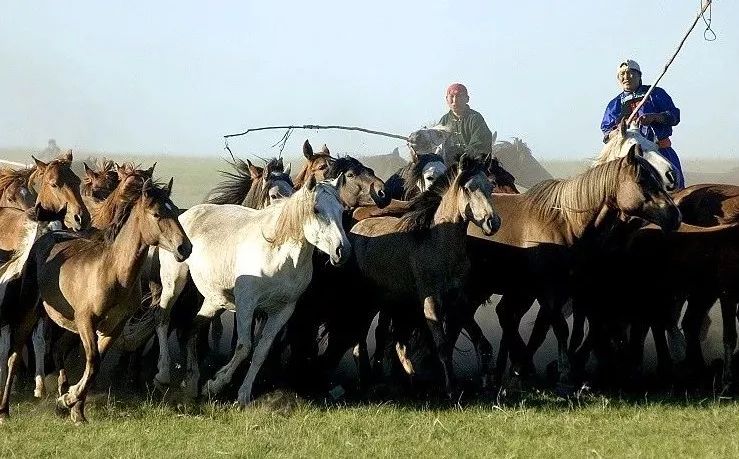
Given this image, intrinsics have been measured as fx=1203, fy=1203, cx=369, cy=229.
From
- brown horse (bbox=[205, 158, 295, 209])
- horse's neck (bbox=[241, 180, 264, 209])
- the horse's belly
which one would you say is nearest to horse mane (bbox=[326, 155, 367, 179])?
brown horse (bbox=[205, 158, 295, 209])

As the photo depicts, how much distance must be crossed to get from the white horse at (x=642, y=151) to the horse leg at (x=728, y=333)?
1080 millimetres

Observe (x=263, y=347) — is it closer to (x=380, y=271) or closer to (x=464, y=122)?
(x=380, y=271)

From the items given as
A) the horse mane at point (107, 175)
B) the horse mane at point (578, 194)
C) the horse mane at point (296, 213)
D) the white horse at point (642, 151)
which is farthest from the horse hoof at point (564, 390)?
the horse mane at point (107, 175)

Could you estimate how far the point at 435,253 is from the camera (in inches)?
398

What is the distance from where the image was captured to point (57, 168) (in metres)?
11.7

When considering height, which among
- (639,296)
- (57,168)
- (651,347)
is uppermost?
(57,168)

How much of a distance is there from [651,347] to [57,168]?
6.87 m

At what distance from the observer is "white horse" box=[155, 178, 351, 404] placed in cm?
957

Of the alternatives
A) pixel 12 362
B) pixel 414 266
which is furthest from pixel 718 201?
pixel 12 362

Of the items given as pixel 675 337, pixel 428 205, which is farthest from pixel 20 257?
pixel 675 337

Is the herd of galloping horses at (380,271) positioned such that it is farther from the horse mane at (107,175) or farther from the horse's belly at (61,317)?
the horse mane at (107,175)

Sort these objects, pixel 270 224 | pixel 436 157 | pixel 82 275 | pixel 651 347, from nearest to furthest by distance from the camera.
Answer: pixel 82 275, pixel 270 224, pixel 436 157, pixel 651 347

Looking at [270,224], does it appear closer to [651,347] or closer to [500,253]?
[500,253]

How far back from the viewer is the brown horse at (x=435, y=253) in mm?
9836
